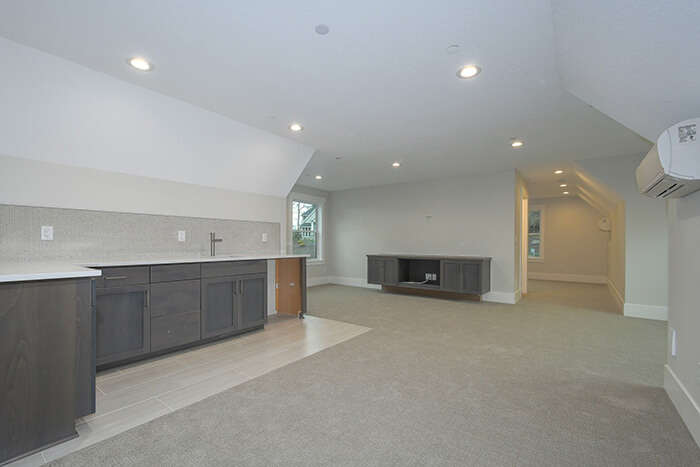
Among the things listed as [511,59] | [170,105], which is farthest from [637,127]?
→ [170,105]

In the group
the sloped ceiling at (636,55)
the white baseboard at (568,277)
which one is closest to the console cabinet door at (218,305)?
the sloped ceiling at (636,55)

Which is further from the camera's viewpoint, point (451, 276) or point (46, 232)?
point (451, 276)

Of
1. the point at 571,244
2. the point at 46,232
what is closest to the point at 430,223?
the point at 571,244

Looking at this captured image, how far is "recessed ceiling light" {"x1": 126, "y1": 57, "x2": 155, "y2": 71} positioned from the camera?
7.75 ft

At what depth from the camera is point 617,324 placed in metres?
4.35

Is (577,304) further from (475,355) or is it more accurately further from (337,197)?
(337,197)

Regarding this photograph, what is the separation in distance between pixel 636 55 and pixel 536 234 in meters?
9.11

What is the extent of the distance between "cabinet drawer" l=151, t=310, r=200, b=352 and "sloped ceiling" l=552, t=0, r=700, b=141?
11.9 ft

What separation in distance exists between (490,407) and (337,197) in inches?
260

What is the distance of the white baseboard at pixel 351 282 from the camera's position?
25.0 feet

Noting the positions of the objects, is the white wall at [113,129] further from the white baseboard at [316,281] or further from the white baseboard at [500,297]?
the white baseboard at [500,297]

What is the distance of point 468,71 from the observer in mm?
2518

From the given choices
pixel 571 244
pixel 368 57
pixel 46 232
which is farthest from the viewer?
pixel 571 244

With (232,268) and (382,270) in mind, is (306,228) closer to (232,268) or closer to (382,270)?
(382,270)
